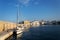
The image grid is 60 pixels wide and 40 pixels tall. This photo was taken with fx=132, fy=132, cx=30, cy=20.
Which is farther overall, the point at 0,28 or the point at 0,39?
the point at 0,28

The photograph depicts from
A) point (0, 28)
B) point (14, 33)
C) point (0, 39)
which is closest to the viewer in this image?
point (0, 39)

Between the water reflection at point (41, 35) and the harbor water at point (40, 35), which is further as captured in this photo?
the water reflection at point (41, 35)

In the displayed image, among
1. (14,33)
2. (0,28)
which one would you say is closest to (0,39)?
(0,28)

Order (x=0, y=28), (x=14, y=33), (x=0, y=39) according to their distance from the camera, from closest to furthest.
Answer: (x=0, y=39), (x=0, y=28), (x=14, y=33)

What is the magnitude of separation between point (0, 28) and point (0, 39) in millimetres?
18280

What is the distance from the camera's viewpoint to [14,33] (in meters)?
52.5

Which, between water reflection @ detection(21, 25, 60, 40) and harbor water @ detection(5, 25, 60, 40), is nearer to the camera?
harbor water @ detection(5, 25, 60, 40)

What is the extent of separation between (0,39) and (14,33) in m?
24.0

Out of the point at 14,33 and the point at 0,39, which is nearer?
the point at 0,39

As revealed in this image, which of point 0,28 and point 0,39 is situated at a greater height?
point 0,28

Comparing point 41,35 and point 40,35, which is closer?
point 41,35

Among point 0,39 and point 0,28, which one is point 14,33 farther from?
point 0,39
